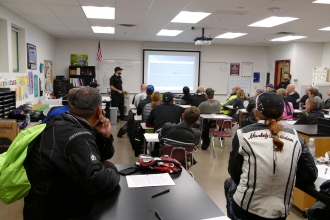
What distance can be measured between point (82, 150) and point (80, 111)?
1.00 feet

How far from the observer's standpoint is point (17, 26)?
19.9ft

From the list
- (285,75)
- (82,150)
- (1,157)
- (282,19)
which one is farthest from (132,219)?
(285,75)

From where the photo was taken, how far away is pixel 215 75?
11.0m

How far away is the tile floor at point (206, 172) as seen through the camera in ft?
10.6

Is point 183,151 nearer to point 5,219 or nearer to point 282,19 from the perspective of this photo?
point 5,219

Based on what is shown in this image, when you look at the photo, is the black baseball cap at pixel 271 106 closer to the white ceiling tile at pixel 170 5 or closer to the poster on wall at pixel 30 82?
the white ceiling tile at pixel 170 5

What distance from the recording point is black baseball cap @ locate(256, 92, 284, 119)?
1.92 m

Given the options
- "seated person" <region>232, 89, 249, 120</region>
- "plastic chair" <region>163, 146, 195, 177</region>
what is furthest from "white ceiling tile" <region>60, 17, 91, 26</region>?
"plastic chair" <region>163, 146, 195, 177</region>

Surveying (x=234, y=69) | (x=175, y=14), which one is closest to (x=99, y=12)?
(x=175, y=14)

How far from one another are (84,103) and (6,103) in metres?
3.61

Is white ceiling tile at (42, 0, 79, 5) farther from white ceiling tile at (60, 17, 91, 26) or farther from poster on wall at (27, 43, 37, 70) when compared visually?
poster on wall at (27, 43, 37, 70)

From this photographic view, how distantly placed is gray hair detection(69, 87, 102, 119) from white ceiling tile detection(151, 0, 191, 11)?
3.65 metres

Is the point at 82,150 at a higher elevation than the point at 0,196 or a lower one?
higher

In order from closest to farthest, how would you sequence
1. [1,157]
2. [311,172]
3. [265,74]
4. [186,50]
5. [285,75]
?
[1,157] < [311,172] < [285,75] < [186,50] < [265,74]
